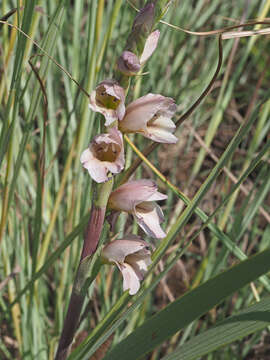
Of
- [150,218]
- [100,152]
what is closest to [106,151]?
[100,152]

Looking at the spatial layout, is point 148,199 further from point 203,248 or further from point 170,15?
point 203,248

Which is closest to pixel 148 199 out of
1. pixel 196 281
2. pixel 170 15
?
pixel 196 281

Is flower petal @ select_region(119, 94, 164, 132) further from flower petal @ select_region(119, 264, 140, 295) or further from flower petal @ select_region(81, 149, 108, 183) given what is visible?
flower petal @ select_region(119, 264, 140, 295)

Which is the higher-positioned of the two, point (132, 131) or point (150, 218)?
point (132, 131)

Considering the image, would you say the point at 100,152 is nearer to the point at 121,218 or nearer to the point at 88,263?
the point at 88,263

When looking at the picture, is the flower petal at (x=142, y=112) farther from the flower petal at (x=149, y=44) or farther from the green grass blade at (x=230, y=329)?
the green grass blade at (x=230, y=329)

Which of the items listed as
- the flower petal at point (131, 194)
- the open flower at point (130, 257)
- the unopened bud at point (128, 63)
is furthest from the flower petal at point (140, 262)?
the unopened bud at point (128, 63)

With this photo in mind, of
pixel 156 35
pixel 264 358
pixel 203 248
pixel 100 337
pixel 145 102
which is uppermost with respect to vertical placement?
pixel 156 35
